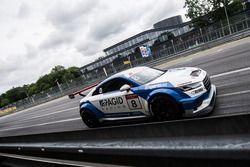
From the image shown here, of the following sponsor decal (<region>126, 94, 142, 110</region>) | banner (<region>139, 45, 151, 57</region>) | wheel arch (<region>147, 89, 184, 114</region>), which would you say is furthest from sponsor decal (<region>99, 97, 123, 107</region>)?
banner (<region>139, 45, 151, 57</region>)

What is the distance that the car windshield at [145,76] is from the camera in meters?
7.02

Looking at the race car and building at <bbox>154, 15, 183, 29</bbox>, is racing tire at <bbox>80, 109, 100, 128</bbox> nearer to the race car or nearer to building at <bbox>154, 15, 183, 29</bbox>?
the race car

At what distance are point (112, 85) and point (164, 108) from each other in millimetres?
2049

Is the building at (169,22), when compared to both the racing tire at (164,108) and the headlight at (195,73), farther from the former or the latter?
the racing tire at (164,108)

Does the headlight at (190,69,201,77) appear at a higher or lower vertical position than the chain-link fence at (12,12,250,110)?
higher

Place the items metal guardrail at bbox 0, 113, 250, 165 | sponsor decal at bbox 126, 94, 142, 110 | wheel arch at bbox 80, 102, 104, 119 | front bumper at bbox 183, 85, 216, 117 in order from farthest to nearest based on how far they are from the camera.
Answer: wheel arch at bbox 80, 102, 104, 119 < sponsor decal at bbox 126, 94, 142, 110 < front bumper at bbox 183, 85, 216, 117 < metal guardrail at bbox 0, 113, 250, 165

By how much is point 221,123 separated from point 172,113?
3046mm

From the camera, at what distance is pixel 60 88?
3975cm

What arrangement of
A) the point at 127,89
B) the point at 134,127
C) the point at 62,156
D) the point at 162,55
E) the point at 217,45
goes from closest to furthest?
the point at 134,127
the point at 62,156
the point at 127,89
the point at 217,45
the point at 162,55

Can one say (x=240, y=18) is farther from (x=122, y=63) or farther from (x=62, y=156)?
(x=62, y=156)

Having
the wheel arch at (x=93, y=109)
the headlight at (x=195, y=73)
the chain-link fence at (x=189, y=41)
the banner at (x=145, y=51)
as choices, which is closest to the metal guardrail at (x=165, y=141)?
the wheel arch at (x=93, y=109)

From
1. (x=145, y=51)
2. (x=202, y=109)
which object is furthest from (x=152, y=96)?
(x=145, y=51)

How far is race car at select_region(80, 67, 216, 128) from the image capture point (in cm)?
593

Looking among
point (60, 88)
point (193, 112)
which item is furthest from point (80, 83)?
point (193, 112)
